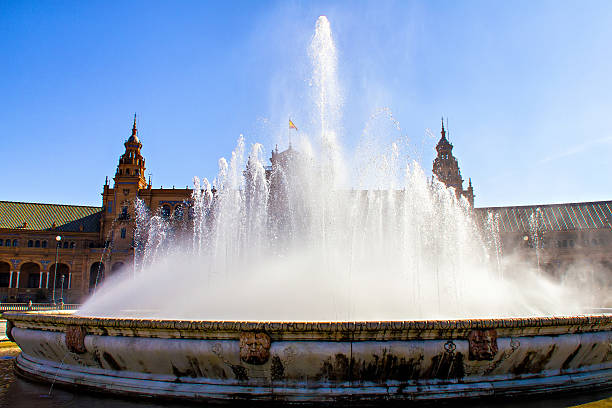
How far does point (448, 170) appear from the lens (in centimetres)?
6303

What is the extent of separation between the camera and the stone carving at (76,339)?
22.6ft

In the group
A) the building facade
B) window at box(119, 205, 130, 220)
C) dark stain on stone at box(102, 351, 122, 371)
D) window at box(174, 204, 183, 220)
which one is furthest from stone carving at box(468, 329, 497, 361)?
window at box(119, 205, 130, 220)

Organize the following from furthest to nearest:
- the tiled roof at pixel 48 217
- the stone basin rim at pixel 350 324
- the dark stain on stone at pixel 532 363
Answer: the tiled roof at pixel 48 217 → the dark stain on stone at pixel 532 363 → the stone basin rim at pixel 350 324

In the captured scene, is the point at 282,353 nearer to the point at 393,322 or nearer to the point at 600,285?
the point at 393,322

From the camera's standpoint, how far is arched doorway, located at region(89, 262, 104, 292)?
5566 centimetres

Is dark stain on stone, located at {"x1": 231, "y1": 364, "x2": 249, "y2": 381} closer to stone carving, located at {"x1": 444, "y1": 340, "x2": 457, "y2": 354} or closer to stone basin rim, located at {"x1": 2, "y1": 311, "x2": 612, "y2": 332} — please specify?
stone basin rim, located at {"x1": 2, "y1": 311, "x2": 612, "y2": 332}

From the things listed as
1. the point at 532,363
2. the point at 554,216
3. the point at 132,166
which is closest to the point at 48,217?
the point at 132,166

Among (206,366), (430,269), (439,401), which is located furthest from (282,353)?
(430,269)

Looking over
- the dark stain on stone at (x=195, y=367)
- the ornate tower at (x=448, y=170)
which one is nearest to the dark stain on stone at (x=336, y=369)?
the dark stain on stone at (x=195, y=367)

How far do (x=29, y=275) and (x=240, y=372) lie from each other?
62673 millimetres

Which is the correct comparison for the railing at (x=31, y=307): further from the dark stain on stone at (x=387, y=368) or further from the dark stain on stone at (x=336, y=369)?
the dark stain on stone at (x=387, y=368)

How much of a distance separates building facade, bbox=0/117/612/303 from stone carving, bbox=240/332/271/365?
5194 centimetres

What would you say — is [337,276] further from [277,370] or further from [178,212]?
[178,212]

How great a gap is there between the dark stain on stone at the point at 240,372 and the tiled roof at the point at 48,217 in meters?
60.6
